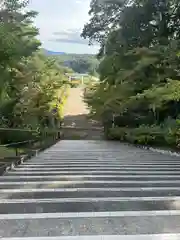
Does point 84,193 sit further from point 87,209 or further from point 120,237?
point 120,237

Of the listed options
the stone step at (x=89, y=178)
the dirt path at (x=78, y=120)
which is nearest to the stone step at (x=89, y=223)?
the stone step at (x=89, y=178)

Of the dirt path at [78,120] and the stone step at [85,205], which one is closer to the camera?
the stone step at [85,205]

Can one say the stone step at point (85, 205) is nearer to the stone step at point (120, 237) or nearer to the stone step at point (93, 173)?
the stone step at point (120, 237)

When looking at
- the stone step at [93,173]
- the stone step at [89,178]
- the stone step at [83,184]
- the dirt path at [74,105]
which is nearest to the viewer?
the stone step at [83,184]

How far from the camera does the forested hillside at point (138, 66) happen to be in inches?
590

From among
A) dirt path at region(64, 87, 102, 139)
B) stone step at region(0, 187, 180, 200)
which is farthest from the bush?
Result: dirt path at region(64, 87, 102, 139)

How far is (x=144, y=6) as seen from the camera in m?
18.4

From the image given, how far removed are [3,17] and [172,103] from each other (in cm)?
945

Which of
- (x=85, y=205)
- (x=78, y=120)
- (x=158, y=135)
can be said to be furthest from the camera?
(x=78, y=120)

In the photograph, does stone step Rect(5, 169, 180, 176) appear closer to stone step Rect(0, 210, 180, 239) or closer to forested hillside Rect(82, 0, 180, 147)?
stone step Rect(0, 210, 180, 239)

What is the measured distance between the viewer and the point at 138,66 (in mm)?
16203

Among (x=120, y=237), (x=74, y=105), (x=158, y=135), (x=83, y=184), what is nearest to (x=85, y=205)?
(x=120, y=237)

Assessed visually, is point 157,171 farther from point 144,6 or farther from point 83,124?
point 83,124

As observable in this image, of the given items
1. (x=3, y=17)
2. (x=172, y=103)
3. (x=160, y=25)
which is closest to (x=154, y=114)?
(x=172, y=103)
